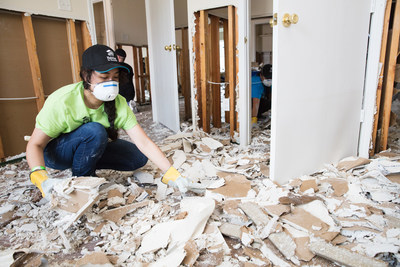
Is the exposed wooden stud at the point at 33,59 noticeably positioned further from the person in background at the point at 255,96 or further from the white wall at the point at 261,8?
the white wall at the point at 261,8

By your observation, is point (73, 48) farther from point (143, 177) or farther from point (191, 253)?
point (191, 253)

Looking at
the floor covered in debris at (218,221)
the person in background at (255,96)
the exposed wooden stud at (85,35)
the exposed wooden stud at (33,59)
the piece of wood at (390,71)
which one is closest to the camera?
the floor covered in debris at (218,221)

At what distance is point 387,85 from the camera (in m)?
2.58

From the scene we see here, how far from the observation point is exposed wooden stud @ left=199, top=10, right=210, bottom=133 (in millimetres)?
3432

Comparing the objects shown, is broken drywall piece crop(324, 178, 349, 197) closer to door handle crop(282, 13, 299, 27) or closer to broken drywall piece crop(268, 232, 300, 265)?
broken drywall piece crop(268, 232, 300, 265)

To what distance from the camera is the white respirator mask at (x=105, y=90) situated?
5.67ft

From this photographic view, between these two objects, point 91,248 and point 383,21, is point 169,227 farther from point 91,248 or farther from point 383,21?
point 383,21

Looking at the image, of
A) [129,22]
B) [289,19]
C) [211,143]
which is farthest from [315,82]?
[129,22]

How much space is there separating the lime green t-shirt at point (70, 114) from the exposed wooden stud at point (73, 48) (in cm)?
197

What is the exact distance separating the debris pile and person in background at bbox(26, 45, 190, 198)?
0.27m

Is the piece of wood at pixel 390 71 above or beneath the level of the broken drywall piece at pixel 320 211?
above

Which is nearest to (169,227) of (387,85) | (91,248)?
(91,248)

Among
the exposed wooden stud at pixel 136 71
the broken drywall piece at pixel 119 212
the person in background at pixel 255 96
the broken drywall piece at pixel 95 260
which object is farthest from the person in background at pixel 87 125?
the exposed wooden stud at pixel 136 71

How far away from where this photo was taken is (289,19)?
5.50 feet
